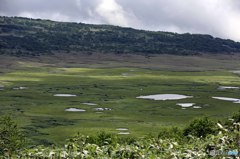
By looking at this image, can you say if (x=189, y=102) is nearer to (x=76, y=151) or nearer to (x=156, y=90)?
(x=156, y=90)

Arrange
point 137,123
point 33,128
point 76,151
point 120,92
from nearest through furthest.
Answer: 1. point 76,151
2. point 33,128
3. point 137,123
4. point 120,92

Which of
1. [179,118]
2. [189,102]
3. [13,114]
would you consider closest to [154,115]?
[179,118]

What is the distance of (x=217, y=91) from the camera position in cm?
19338

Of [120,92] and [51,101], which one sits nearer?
[51,101]

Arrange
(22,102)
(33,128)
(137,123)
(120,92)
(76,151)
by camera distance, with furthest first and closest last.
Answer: (120,92)
(22,102)
(137,123)
(33,128)
(76,151)

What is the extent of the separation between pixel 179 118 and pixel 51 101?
50.3 m

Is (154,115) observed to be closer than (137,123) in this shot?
No

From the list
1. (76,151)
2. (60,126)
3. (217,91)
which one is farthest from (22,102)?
(76,151)

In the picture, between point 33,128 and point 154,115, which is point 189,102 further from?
point 33,128

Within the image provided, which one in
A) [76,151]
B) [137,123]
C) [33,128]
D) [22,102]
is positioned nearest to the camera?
[76,151]

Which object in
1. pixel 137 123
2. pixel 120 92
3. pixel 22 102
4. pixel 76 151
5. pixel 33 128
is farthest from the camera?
pixel 120 92

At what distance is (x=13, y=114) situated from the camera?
130 meters

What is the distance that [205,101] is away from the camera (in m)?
165

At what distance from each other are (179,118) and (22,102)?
55658 mm
